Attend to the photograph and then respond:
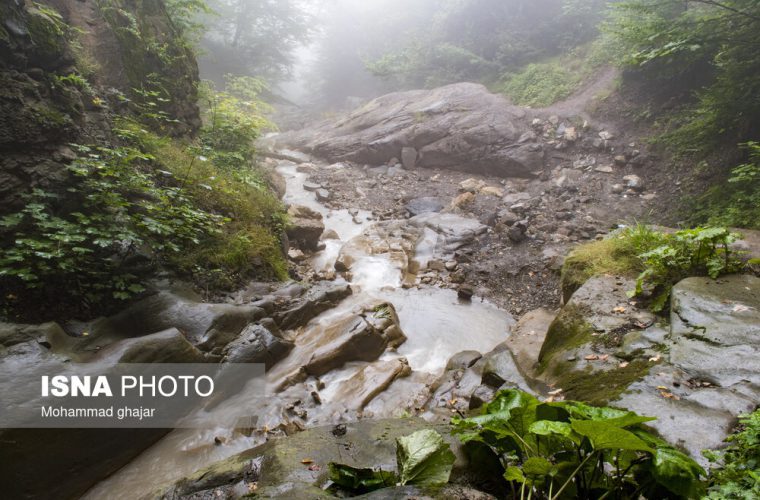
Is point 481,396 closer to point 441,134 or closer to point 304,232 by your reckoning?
point 304,232

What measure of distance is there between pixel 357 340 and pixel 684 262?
4436mm

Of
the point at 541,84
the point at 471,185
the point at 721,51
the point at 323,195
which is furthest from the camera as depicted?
the point at 541,84

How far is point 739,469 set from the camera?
6.08 feet

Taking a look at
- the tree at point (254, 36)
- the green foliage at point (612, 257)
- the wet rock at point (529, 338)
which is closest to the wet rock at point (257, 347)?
the wet rock at point (529, 338)

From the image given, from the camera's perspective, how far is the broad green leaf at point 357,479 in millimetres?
2140

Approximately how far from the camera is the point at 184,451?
3.99m

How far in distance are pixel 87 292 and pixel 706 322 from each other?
681cm

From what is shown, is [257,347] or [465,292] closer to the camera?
[257,347]

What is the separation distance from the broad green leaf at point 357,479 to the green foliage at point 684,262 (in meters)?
3.76

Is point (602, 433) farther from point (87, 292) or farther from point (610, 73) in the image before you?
point (610, 73)

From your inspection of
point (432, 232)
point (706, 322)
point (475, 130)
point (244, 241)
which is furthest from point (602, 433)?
point (475, 130)

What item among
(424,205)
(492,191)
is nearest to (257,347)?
(424,205)

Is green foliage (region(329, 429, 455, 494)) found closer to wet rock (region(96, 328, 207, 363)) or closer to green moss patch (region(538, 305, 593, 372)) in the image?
green moss patch (region(538, 305, 593, 372))

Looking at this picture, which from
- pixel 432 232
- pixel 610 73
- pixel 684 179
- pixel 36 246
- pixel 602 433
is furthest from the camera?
pixel 610 73
